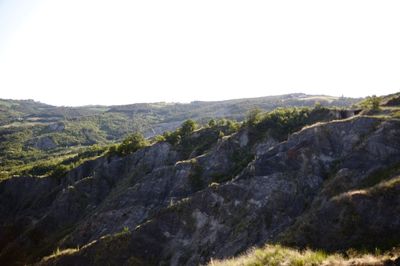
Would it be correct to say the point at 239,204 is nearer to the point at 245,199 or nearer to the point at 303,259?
the point at 245,199

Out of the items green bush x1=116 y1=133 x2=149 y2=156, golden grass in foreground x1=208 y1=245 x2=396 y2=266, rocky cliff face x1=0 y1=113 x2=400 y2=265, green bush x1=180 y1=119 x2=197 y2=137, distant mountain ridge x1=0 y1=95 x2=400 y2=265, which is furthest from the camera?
green bush x1=116 y1=133 x2=149 y2=156

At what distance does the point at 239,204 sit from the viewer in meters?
36.0

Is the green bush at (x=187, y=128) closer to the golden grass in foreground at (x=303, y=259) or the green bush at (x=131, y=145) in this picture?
the green bush at (x=131, y=145)

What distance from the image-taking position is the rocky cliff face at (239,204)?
25.3 meters

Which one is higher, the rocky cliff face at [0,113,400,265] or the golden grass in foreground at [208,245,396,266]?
the golden grass in foreground at [208,245,396,266]

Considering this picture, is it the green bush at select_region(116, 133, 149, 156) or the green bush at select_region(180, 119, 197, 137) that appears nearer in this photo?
the green bush at select_region(180, 119, 197, 137)

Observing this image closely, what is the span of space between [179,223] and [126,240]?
→ 20.4 ft

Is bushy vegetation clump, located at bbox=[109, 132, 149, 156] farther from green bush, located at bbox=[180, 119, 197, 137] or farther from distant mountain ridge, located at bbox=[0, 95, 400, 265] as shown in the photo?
green bush, located at bbox=[180, 119, 197, 137]

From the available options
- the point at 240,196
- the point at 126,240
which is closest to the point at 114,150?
the point at 126,240

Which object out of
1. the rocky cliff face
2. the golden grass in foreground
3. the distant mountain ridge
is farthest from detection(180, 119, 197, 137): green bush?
the golden grass in foreground

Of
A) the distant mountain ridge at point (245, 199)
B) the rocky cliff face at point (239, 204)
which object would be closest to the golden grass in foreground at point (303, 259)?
the distant mountain ridge at point (245, 199)

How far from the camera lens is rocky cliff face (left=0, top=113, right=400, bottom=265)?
83.0ft

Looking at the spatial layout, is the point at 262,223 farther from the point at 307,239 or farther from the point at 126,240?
the point at 126,240

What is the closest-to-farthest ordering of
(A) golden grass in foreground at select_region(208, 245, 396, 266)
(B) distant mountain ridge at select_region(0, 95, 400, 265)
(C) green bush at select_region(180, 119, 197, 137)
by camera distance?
(A) golden grass in foreground at select_region(208, 245, 396, 266) → (B) distant mountain ridge at select_region(0, 95, 400, 265) → (C) green bush at select_region(180, 119, 197, 137)
